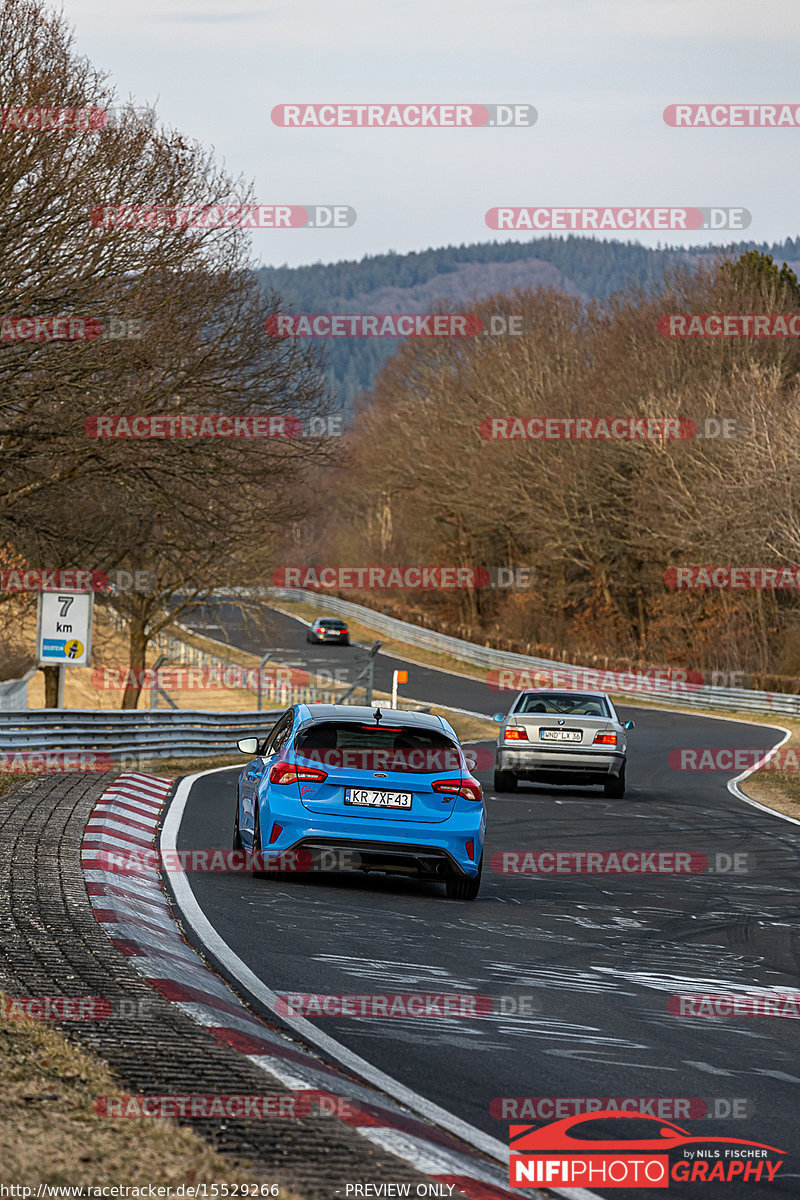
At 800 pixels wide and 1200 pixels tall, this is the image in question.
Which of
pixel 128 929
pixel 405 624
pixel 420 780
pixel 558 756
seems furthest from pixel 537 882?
pixel 405 624

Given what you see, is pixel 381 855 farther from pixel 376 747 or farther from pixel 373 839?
pixel 376 747

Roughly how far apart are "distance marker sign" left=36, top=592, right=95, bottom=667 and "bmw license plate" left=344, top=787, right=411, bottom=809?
10.3 metres

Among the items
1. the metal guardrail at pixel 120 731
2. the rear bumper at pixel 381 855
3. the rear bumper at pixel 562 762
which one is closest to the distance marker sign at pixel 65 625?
the metal guardrail at pixel 120 731

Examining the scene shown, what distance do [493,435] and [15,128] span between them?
5303 cm

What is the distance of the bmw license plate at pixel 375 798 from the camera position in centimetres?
1130

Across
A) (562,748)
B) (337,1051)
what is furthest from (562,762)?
(337,1051)

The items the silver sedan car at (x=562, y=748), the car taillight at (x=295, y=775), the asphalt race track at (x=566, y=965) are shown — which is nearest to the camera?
the asphalt race track at (x=566, y=965)

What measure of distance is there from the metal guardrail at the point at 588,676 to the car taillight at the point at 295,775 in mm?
35587

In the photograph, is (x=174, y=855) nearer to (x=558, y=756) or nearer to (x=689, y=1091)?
(x=689, y=1091)

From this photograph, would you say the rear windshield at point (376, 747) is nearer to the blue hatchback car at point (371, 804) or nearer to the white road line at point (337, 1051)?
the blue hatchback car at point (371, 804)

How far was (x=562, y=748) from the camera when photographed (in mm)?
21203

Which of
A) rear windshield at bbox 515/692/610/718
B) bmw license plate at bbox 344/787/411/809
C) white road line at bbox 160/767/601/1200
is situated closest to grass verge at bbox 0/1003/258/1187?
white road line at bbox 160/767/601/1200

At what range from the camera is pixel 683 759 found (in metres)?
31.9

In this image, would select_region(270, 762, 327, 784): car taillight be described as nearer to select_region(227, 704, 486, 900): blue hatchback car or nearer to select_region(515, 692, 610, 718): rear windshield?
select_region(227, 704, 486, 900): blue hatchback car
